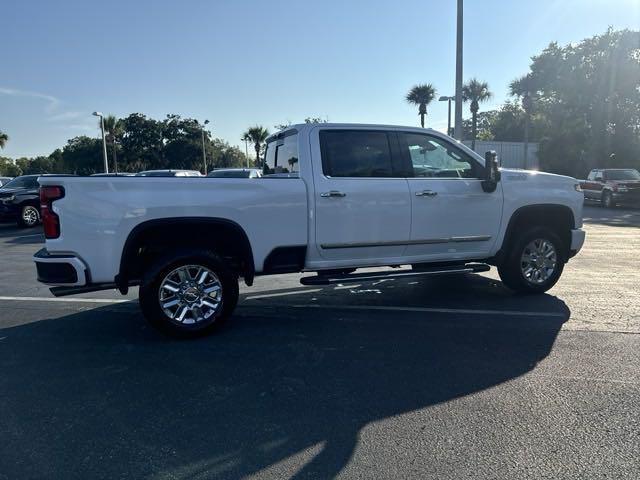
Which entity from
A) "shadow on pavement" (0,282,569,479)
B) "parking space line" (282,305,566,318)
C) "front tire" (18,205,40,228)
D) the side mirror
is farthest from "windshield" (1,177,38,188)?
the side mirror

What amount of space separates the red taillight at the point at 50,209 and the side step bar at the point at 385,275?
93.9 inches

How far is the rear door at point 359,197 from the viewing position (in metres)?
5.08

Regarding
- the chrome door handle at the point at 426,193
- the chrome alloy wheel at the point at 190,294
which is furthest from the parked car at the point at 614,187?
the chrome alloy wheel at the point at 190,294

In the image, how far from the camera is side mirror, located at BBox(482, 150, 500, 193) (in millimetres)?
5441

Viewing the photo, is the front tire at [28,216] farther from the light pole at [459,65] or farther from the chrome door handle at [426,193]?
the chrome door handle at [426,193]

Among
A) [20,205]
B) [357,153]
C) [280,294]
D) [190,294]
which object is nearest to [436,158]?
[357,153]

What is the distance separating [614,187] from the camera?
68.5 ft

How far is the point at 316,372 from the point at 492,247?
3104mm

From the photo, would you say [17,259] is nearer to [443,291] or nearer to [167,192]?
[167,192]

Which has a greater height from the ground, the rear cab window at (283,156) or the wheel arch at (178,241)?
the rear cab window at (283,156)

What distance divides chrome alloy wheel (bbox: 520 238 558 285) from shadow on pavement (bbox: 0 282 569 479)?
0.66 meters

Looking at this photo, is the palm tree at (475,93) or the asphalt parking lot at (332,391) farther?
the palm tree at (475,93)

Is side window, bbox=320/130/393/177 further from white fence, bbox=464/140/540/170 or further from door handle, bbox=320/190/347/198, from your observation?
white fence, bbox=464/140/540/170

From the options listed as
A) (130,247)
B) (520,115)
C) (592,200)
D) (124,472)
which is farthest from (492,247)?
(520,115)
